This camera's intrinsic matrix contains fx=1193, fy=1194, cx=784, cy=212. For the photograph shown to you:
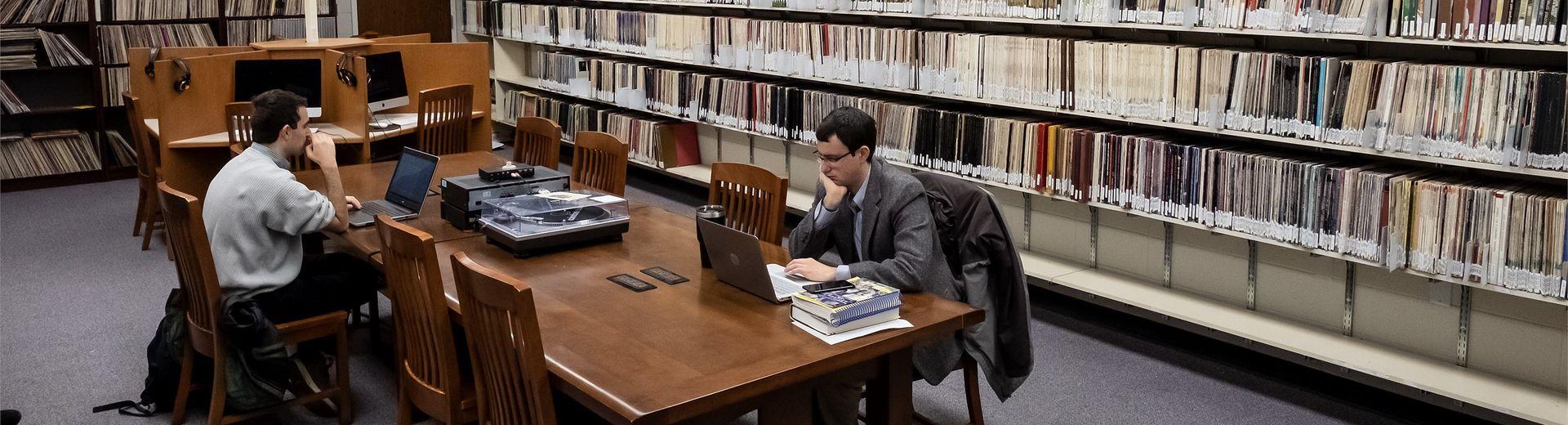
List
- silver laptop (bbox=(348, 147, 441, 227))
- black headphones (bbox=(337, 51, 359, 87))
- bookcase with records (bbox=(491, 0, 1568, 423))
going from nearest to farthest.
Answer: bookcase with records (bbox=(491, 0, 1568, 423)) < silver laptop (bbox=(348, 147, 441, 227)) < black headphones (bbox=(337, 51, 359, 87))

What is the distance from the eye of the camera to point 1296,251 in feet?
13.0

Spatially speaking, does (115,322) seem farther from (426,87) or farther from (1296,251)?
(1296,251)

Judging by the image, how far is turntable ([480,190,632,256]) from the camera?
3.16m

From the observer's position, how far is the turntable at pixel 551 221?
124 inches

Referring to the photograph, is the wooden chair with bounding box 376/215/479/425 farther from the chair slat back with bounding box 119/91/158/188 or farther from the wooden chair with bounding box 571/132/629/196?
the chair slat back with bounding box 119/91/158/188

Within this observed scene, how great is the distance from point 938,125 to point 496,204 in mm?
2143

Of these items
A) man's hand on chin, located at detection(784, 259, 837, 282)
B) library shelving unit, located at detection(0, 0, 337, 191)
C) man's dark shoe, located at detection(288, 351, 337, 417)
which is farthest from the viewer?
library shelving unit, located at detection(0, 0, 337, 191)

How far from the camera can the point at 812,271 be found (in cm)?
276

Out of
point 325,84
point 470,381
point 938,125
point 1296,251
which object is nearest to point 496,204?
point 470,381

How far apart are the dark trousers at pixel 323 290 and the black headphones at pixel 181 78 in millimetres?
2099

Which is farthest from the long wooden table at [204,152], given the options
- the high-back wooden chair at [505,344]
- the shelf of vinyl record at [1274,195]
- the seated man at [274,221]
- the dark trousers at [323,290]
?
the high-back wooden chair at [505,344]

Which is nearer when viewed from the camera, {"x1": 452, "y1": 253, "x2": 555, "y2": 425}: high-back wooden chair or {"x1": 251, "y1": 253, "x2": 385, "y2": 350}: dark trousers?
{"x1": 452, "y1": 253, "x2": 555, "y2": 425}: high-back wooden chair

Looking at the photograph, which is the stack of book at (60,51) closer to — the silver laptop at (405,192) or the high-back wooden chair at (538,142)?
the high-back wooden chair at (538,142)

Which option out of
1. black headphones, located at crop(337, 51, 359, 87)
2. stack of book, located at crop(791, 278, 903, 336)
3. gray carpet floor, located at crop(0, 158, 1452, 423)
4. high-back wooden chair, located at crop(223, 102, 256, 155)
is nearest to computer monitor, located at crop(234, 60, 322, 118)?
black headphones, located at crop(337, 51, 359, 87)
